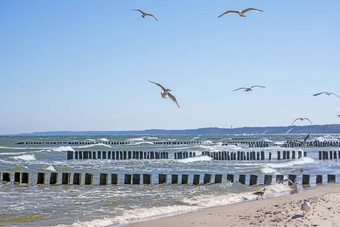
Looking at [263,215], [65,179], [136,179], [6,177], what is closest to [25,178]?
[6,177]

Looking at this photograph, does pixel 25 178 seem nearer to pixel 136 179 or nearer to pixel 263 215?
pixel 136 179

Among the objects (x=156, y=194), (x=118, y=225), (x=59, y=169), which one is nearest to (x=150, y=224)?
(x=118, y=225)

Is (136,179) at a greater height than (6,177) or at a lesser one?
greater

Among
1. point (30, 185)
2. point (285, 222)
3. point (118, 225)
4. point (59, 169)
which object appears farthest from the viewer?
point (59, 169)

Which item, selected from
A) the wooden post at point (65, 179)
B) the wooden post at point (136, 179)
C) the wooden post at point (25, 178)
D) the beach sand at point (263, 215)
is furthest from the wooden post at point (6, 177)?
the beach sand at point (263, 215)

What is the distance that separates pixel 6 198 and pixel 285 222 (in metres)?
8.57

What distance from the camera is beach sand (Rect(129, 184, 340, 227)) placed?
905 cm

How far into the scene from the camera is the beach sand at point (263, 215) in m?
9.05

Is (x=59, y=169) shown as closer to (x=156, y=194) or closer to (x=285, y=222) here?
(x=156, y=194)

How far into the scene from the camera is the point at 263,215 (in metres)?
10.1

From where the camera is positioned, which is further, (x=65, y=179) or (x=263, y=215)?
(x=65, y=179)

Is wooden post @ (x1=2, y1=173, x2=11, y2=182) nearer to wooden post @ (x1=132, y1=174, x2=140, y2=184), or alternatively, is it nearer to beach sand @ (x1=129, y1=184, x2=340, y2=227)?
wooden post @ (x1=132, y1=174, x2=140, y2=184)

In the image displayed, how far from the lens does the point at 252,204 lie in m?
12.2

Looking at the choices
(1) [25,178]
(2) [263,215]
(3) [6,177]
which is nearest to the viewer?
(2) [263,215]
